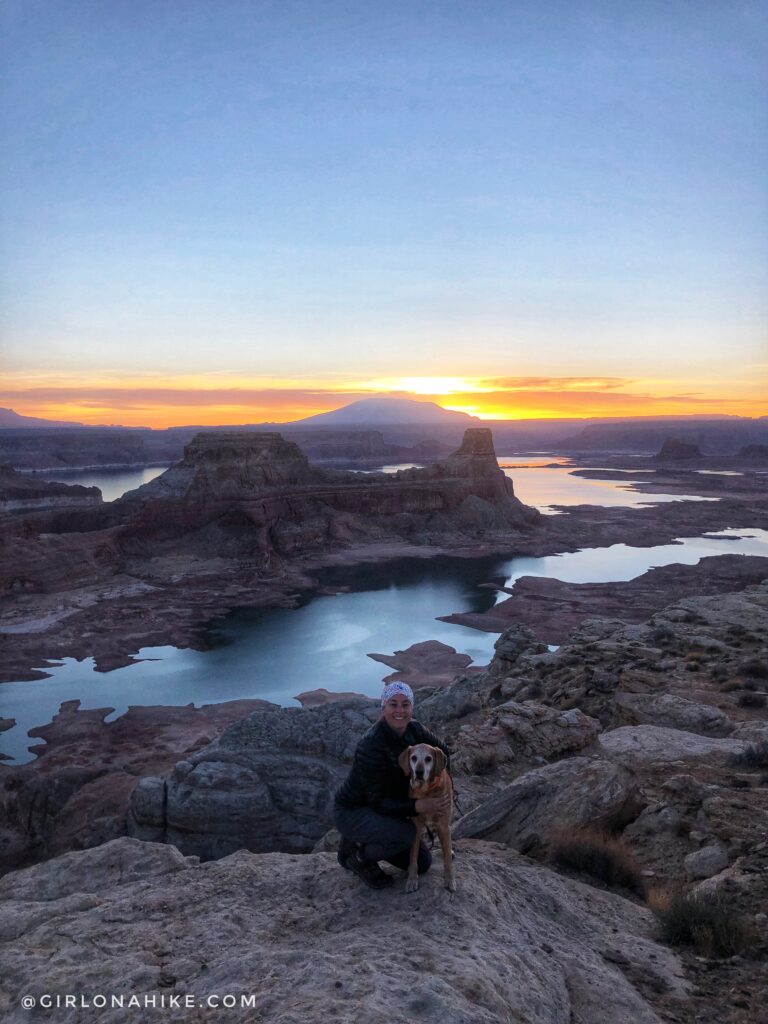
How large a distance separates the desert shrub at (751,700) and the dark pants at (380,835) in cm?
1050

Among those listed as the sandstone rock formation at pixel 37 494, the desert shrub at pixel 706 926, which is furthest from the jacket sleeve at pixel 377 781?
the sandstone rock formation at pixel 37 494

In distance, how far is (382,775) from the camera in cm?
480

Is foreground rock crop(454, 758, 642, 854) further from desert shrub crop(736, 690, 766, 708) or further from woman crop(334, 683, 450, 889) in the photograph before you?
desert shrub crop(736, 690, 766, 708)

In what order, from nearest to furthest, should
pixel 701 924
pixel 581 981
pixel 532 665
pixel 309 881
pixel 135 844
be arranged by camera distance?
1. pixel 581 981
2. pixel 701 924
3. pixel 309 881
4. pixel 135 844
5. pixel 532 665

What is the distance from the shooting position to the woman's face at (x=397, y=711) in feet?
15.4

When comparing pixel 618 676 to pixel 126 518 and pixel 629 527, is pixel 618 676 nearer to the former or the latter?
pixel 126 518

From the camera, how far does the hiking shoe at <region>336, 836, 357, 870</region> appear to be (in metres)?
4.99

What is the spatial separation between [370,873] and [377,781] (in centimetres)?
76

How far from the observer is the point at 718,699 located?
13070 millimetres

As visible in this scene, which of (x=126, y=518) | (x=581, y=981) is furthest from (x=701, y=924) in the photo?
(x=126, y=518)

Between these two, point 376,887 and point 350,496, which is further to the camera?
point 350,496

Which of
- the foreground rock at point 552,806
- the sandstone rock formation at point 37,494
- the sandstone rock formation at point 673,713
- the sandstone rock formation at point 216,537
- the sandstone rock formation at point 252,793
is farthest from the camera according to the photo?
the sandstone rock formation at point 37,494

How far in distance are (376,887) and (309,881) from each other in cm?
75

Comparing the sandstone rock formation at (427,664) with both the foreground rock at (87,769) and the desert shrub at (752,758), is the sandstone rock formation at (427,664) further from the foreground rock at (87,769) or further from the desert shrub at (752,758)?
the desert shrub at (752,758)
